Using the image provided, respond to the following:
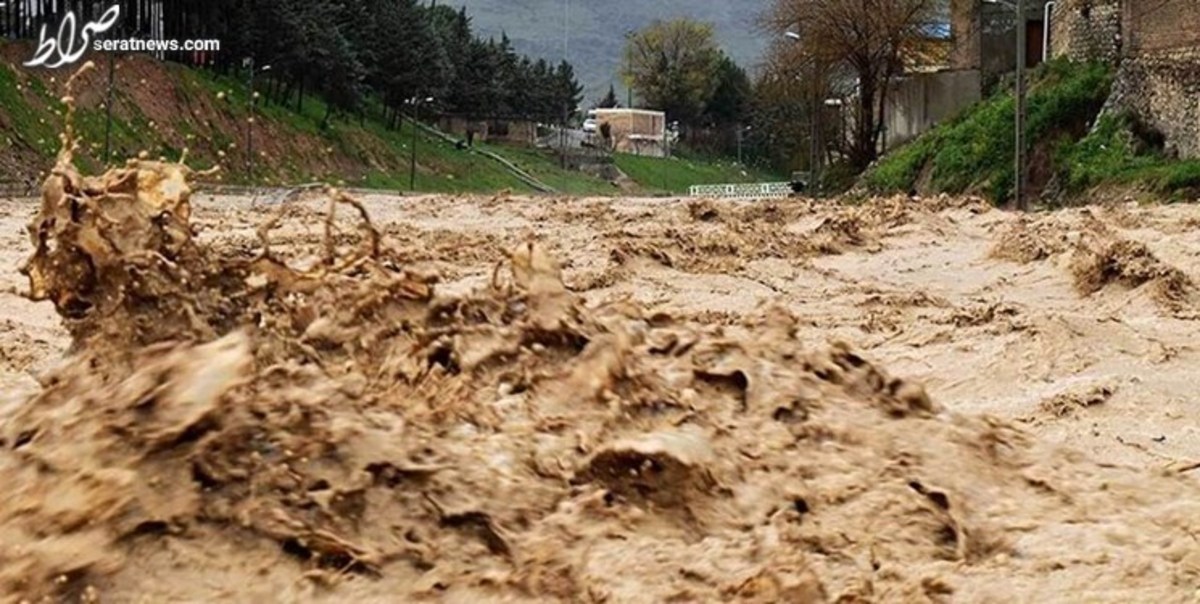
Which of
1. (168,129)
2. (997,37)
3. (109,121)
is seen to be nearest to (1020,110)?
(997,37)

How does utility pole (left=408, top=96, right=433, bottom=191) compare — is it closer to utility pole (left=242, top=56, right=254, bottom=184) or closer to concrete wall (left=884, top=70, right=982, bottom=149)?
utility pole (left=242, top=56, right=254, bottom=184)

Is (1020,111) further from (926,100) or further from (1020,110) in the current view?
(926,100)

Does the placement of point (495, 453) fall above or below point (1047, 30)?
below

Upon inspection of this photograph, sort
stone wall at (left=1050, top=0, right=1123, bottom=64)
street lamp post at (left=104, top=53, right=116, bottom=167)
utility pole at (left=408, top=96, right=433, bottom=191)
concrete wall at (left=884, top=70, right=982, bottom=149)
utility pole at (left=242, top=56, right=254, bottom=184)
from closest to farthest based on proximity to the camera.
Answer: stone wall at (left=1050, top=0, right=1123, bottom=64)
street lamp post at (left=104, top=53, right=116, bottom=167)
concrete wall at (left=884, top=70, right=982, bottom=149)
utility pole at (left=242, top=56, right=254, bottom=184)
utility pole at (left=408, top=96, right=433, bottom=191)

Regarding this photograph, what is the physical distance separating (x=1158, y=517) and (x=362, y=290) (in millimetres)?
2753

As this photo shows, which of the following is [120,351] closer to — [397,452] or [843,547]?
[397,452]

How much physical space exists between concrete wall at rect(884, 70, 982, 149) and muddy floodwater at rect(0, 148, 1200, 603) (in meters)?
38.5

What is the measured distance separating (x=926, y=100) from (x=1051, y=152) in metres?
11.7

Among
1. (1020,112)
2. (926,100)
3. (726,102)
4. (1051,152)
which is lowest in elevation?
(1051,152)

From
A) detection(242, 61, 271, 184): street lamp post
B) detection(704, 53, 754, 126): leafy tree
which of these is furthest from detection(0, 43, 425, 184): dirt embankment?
detection(704, 53, 754, 126): leafy tree

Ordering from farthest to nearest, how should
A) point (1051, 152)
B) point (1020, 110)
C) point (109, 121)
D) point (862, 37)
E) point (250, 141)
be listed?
1. point (250, 141)
2. point (862, 37)
3. point (109, 121)
4. point (1051, 152)
5. point (1020, 110)

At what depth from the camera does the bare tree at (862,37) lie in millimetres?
48375

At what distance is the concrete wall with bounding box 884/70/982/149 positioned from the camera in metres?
45.6

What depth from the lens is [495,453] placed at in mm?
5227
